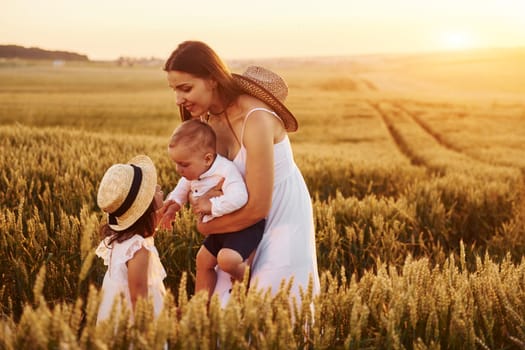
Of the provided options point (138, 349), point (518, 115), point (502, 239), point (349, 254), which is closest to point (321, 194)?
point (502, 239)

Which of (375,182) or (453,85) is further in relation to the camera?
(453,85)

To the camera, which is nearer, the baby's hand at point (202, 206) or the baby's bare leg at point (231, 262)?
the baby's bare leg at point (231, 262)

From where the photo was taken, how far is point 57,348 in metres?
1.82

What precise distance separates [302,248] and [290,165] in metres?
0.47

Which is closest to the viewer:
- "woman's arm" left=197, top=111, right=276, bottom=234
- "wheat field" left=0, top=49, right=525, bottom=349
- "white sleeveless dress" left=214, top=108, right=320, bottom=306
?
"wheat field" left=0, top=49, right=525, bottom=349

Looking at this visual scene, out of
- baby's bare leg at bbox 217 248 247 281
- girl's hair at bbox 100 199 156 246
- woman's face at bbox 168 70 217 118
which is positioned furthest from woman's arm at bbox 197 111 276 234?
girl's hair at bbox 100 199 156 246

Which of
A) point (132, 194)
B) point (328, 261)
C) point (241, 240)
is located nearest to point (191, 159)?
point (132, 194)

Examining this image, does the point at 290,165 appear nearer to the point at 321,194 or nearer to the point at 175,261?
the point at 175,261

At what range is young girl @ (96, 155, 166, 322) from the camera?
9.39ft

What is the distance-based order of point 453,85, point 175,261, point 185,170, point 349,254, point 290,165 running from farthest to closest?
1. point 453,85
2. point 349,254
3. point 175,261
4. point 290,165
5. point 185,170

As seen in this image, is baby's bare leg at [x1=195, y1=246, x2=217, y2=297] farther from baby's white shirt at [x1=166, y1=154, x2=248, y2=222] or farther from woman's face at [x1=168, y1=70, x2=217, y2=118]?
woman's face at [x1=168, y1=70, x2=217, y2=118]

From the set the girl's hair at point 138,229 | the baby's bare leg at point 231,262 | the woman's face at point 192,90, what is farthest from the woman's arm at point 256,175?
the girl's hair at point 138,229

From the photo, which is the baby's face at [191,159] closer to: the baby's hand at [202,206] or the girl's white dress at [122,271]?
the baby's hand at [202,206]

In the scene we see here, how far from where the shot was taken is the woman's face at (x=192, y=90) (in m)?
2.98
